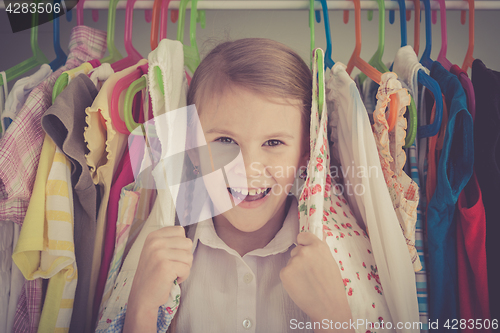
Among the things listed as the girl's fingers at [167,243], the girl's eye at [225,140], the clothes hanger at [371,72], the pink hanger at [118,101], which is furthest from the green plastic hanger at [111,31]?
the clothes hanger at [371,72]

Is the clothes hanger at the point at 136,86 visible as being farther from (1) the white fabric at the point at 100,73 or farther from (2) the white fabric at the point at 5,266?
(2) the white fabric at the point at 5,266

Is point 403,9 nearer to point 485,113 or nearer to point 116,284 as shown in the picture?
point 485,113

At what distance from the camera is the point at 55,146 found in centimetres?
66

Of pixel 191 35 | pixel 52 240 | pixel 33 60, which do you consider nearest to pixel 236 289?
pixel 52 240

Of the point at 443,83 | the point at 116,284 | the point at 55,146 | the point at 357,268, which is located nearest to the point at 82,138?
the point at 55,146

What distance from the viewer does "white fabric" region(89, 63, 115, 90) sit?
0.73m

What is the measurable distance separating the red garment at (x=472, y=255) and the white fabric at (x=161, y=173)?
55 cm

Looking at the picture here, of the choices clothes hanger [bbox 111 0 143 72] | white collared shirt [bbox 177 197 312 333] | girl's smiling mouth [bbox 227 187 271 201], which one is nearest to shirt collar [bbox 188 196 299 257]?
white collared shirt [bbox 177 197 312 333]

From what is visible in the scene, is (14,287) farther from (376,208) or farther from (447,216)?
(447,216)

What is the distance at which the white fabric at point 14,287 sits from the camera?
0.66 meters

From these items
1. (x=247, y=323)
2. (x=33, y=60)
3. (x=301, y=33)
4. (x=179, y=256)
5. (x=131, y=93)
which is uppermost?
(x=301, y=33)

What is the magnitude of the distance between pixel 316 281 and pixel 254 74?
0.44 meters

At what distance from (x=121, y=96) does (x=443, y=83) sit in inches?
27.0

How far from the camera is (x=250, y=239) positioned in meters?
0.80
